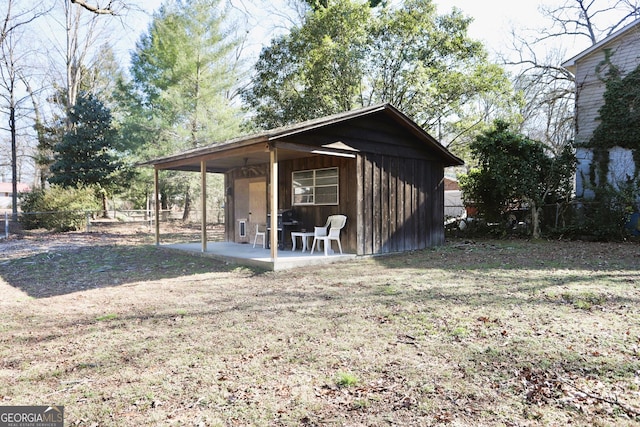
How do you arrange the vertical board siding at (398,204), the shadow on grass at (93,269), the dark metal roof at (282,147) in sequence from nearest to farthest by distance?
1. the shadow on grass at (93,269)
2. the dark metal roof at (282,147)
3. the vertical board siding at (398,204)

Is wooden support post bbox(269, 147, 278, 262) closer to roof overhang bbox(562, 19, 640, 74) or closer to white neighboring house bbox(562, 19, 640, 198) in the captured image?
white neighboring house bbox(562, 19, 640, 198)

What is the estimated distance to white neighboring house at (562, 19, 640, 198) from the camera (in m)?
11.6

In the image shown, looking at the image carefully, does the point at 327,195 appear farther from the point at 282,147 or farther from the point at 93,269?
the point at 93,269

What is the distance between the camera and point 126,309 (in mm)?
4879

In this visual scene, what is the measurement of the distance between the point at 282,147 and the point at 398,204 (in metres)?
3.51

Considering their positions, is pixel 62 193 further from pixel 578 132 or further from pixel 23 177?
pixel 23 177

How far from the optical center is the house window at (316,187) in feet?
30.2

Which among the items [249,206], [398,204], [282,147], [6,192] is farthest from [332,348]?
[6,192]

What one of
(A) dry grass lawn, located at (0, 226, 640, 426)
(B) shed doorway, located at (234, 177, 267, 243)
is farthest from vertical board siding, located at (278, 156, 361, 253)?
(A) dry grass lawn, located at (0, 226, 640, 426)

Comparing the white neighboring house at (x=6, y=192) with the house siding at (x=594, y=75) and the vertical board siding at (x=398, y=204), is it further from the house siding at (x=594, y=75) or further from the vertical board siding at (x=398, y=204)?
the house siding at (x=594, y=75)

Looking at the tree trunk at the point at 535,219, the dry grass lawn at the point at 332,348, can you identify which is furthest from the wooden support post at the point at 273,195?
the tree trunk at the point at 535,219

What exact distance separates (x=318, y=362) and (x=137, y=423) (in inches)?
53.0

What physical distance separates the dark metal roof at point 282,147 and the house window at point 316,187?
56cm

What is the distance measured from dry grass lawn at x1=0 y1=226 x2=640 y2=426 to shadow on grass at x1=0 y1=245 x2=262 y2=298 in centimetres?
13
